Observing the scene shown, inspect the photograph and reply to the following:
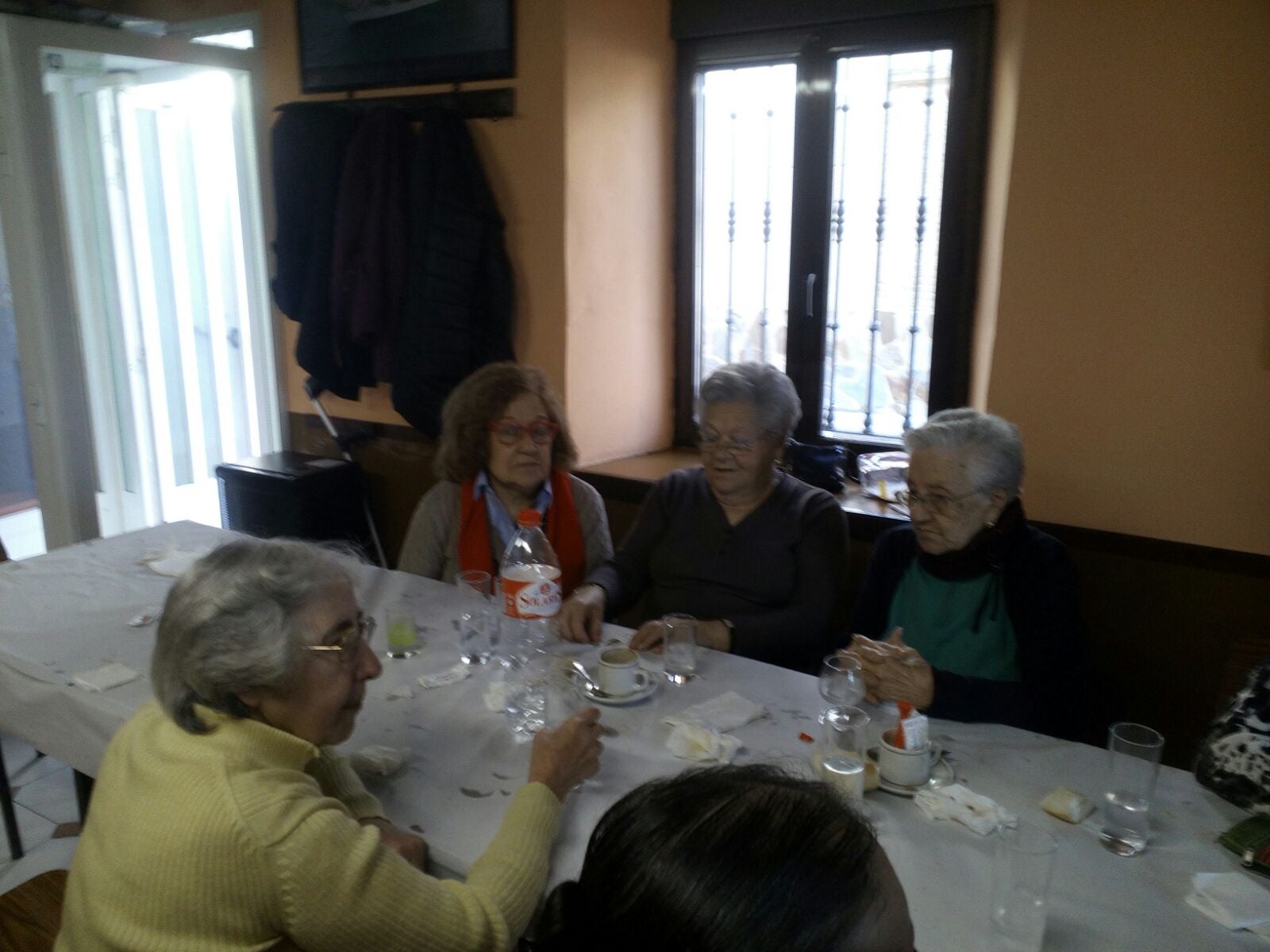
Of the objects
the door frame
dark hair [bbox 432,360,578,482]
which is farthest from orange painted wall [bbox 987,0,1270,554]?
the door frame

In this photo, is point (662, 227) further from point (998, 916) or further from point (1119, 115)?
point (998, 916)

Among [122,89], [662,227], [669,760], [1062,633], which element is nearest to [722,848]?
[669,760]

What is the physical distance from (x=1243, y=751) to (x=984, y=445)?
70cm

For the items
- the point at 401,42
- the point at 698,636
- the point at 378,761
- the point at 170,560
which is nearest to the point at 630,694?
the point at 698,636

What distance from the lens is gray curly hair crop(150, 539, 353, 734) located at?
42.9 inches

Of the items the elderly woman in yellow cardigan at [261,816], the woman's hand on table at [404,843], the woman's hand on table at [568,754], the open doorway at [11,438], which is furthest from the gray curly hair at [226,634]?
the open doorway at [11,438]

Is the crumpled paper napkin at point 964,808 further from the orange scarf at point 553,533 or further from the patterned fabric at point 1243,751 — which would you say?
the orange scarf at point 553,533

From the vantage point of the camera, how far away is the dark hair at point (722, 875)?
0.63 meters

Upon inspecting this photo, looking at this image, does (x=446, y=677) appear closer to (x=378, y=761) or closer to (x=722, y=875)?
(x=378, y=761)

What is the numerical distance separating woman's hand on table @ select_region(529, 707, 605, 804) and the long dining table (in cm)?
4

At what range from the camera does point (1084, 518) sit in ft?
8.21

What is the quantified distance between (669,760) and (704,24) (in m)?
2.58

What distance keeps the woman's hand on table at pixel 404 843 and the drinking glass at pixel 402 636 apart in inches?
24.5

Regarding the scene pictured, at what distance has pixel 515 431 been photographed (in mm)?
2320
